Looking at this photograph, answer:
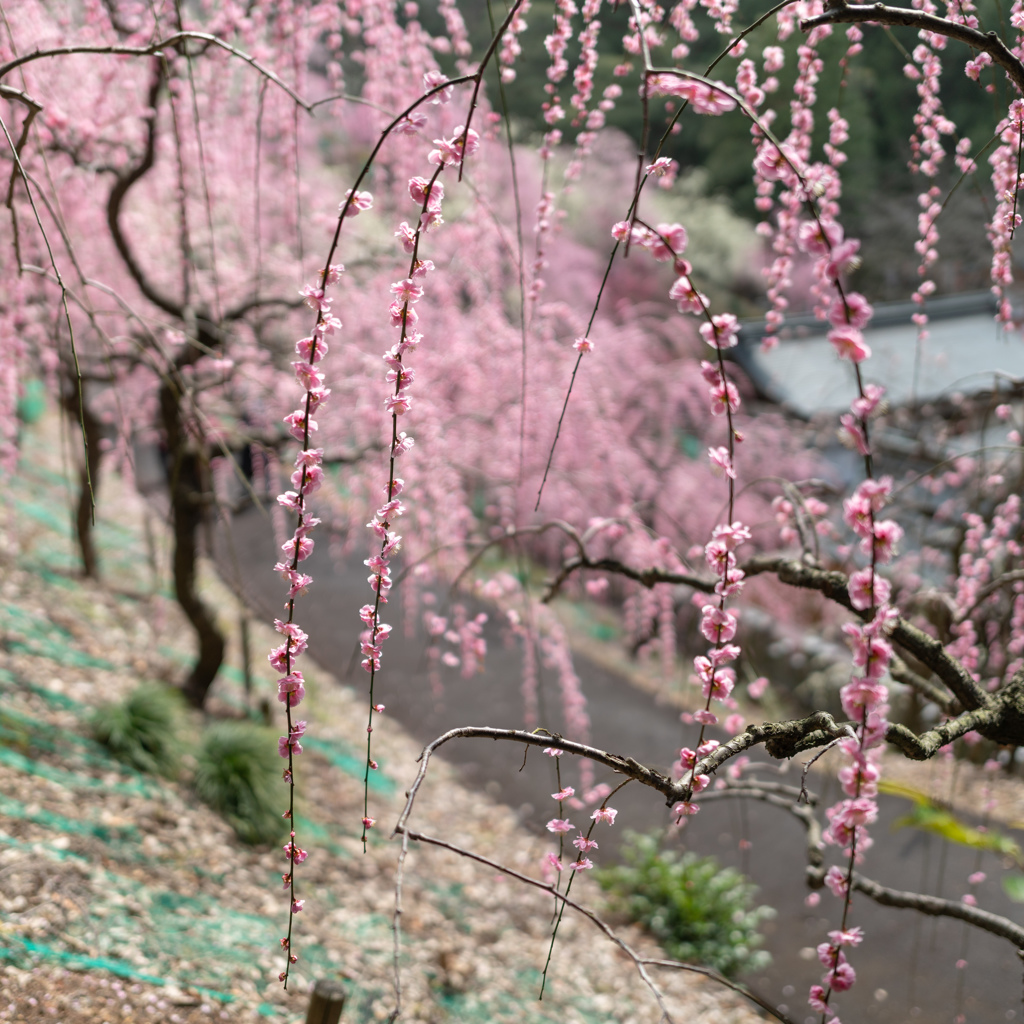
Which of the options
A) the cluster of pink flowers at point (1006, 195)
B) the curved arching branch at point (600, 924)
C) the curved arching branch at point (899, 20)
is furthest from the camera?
the cluster of pink flowers at point (1006, 195)

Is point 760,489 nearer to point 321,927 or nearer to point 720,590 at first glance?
point 321,927

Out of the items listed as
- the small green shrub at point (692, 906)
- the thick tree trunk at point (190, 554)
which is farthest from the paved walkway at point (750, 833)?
the thick tree trunk at point (190, 554)

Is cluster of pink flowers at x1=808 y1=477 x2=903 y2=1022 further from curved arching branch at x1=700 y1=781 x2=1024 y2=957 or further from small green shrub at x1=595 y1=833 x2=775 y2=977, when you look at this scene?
small green shrub at x1=595 y1=833 x2=775 y2=977

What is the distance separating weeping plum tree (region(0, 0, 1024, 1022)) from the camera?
995 mm

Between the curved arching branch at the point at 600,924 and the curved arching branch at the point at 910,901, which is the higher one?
the curved arching branch at the point at 600,924

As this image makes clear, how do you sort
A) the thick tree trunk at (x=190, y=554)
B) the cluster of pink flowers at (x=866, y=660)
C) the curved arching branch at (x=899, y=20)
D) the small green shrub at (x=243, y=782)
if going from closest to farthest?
the cluster of pink flowers at (x=866, y=660) < the curved arching branch at (x=899, y=20) < the small green shrub at (x=243, y=782) < the thick tree trunk at (x=190, y=554)

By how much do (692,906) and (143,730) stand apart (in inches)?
91.5

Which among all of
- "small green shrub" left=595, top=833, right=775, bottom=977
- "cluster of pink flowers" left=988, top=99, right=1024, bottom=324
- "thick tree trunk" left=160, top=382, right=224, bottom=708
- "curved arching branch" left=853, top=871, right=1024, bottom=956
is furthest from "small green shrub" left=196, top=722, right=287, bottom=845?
"cluster of pink flowers" left=988, top=99, right=1024, bottom=324

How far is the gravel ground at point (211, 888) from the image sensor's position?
2012 mm

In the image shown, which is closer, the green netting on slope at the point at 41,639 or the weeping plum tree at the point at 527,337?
the weeping plum tree at the point at 527,337

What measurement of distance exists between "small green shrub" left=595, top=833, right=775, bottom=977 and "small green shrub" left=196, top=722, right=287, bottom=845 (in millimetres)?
1550

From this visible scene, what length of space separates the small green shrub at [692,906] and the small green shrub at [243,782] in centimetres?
155

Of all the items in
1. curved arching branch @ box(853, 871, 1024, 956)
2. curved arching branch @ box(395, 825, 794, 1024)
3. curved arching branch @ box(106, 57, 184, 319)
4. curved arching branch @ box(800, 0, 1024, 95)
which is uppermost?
curved arching branch @ box(800, 0, 1024, 95)

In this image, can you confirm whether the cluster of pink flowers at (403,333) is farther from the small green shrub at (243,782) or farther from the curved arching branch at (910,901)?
the small green shrub at (243,782)
